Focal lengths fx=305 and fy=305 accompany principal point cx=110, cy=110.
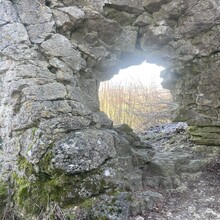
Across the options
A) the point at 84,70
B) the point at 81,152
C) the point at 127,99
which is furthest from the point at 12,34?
the point at 127,99

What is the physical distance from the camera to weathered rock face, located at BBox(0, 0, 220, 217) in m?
3.24

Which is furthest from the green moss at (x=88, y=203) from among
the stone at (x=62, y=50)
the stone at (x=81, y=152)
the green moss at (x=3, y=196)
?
the stone at (x=62, y=50)

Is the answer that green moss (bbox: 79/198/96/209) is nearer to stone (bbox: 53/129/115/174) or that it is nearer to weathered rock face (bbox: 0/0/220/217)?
weathered rock face (bbox: 0/0/220/217)

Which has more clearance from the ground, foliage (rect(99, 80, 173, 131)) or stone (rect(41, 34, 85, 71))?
stone (rect(41, 34, 85, 71))

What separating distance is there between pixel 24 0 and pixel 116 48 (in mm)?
1440

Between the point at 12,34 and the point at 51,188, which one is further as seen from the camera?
the point at 12,34

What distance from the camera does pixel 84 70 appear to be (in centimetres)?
430

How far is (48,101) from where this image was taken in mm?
3508

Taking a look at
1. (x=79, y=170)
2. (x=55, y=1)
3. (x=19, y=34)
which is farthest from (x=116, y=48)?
(x=79, y=170)

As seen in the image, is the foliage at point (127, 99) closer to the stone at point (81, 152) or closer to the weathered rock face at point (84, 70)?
the weathered rock face at point (84, 70)

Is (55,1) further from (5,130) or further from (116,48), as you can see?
(5,130)

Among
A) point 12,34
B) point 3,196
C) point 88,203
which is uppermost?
point 12,34

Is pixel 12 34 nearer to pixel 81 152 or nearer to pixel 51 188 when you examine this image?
pixel 81 152

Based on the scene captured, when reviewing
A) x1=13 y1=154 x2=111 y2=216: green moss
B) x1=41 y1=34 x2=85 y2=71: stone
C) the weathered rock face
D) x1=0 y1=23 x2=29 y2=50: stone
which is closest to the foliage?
the weathered rock face
